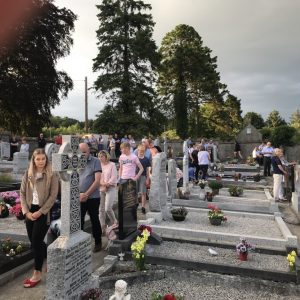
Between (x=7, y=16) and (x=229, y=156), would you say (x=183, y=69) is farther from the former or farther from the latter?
(x=7, y=16)

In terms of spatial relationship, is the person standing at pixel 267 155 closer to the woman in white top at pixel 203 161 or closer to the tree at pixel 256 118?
the woman in white top at pixel 203 161

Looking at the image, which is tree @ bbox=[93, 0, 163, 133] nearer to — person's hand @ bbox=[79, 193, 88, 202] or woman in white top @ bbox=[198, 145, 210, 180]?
woman in white top @ bbox=[198, 145, 210, 180]

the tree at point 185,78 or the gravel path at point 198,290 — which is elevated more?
the tree at point 185,78

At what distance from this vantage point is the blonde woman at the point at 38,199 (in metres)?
5.15

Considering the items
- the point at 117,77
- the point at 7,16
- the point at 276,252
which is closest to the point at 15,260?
the point at 276,252

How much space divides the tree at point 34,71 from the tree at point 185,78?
13772 millimetres

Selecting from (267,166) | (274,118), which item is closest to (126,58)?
(267,166)

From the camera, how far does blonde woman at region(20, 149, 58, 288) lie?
515 centimetres

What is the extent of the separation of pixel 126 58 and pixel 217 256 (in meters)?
28.7

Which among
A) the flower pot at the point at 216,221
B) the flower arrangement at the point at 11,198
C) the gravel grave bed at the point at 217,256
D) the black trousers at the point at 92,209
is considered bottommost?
the gravel grave bed at the point at 217,256

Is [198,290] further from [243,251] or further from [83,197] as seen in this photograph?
[83,197]

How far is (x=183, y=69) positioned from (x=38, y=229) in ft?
123

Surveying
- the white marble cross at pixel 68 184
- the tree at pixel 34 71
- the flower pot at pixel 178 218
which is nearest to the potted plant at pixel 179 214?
the flower pot at pixel 178 218

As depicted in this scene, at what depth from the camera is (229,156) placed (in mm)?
32375
